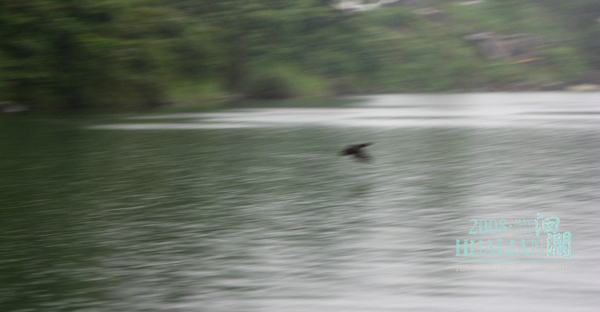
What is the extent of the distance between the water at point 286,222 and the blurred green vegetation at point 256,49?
89.6 feet

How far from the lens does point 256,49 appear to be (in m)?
77.0

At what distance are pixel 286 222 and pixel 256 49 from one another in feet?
214

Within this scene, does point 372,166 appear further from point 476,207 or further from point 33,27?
point 33,27

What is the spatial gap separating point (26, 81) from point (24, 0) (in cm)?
515

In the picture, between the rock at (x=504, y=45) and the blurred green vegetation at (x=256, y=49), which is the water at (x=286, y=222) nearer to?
the blurred green vegetation at (x=256, y=49)

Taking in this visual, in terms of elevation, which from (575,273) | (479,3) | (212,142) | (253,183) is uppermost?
(575,273)

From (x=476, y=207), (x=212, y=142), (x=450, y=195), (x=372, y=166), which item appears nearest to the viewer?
(x=476, y=207)

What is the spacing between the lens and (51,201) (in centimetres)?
1482

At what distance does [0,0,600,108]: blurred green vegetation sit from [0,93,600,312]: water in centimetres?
2730

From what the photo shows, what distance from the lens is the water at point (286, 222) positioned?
892cm

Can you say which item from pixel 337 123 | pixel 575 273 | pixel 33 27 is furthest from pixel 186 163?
pixel 33 27

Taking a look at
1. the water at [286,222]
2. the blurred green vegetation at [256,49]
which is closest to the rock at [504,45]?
the blurred green vegetation at [256,49]

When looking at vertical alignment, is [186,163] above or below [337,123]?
above

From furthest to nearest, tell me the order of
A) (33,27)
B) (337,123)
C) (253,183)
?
(33,27) < (337,123) < (253,183)
